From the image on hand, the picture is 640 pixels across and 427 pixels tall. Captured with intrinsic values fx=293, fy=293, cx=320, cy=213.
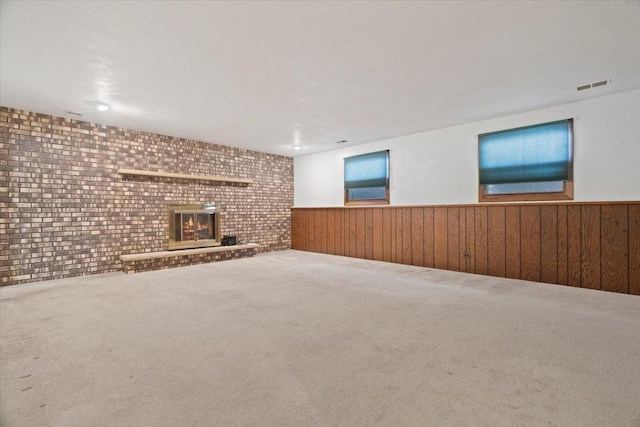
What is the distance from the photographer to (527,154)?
4.09 metres

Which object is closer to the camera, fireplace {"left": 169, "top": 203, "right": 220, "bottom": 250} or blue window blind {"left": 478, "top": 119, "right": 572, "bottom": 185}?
blue window blind {"left": 478, "top": 119, "right": 572, "bottom": 185}

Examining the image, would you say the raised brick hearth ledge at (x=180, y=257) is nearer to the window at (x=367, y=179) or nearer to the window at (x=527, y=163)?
the window at (x=367, y=179)

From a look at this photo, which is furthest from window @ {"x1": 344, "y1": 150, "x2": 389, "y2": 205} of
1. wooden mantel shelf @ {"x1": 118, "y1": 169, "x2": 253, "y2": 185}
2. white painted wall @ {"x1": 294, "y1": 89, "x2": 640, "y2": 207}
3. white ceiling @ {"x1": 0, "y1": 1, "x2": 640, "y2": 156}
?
wooden mantel shelf @ {"x1": 118, "y1": 169, "x2": 253, "y2": 185}

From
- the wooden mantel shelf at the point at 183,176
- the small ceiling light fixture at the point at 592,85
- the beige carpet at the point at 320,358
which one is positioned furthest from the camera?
the wooden mantel shelf at the point at 183,176

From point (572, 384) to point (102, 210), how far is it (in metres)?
5.80

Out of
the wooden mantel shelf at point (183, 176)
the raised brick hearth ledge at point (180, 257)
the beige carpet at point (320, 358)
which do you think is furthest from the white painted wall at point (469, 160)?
the raised brick hearth ledge at point (180, 257)

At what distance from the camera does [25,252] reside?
4004mm

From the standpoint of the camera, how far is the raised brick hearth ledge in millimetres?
4699

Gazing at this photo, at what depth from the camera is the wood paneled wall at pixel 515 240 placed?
3445mm

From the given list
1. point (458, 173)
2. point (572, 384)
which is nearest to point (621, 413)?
point (572, 384)

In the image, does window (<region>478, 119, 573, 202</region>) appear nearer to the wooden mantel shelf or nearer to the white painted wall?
the white painted wall

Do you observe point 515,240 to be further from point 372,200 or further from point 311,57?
point 311,57

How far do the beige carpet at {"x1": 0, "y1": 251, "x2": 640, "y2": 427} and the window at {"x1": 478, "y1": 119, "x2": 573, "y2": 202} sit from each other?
4.57 ft

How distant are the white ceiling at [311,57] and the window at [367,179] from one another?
149 centimetres
